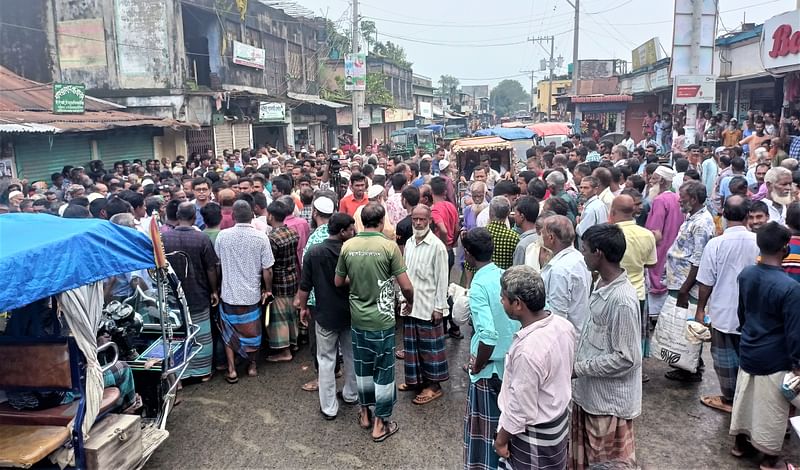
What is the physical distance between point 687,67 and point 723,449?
944 centimetres

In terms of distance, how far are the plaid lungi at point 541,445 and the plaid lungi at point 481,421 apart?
21.2 inches

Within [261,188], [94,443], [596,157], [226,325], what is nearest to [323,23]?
[596,157]

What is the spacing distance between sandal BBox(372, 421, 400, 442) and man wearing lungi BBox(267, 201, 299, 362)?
1.94 m

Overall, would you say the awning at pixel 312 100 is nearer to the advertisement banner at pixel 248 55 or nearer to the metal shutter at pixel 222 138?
the advertisement banner at pixel 248 55

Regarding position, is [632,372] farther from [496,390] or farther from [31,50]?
[31,50]

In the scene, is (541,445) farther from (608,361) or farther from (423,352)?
(423,352)

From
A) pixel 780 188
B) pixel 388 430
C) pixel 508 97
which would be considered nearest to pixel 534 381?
pixel 388 430

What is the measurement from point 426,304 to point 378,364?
2.62ft

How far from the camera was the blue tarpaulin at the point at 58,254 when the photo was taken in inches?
132

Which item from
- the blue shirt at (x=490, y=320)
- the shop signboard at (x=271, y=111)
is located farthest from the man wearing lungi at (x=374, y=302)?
the shop signboard at (x=271, y=111)

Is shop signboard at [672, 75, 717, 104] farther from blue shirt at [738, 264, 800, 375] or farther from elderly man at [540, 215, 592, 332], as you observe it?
elderly man at [540, 215, 592, 332]

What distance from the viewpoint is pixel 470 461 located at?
3730mm

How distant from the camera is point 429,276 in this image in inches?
207

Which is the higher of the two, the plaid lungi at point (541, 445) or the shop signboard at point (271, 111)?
the shop signboard at point (271, 111)
